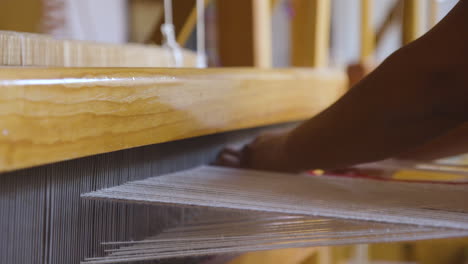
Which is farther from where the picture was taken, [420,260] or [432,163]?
[420,260]

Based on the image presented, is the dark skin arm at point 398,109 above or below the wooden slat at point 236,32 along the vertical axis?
below

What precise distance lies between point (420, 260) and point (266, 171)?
1564mm

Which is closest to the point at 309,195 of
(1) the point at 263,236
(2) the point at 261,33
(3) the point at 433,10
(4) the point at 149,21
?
(1) the point at 263,236

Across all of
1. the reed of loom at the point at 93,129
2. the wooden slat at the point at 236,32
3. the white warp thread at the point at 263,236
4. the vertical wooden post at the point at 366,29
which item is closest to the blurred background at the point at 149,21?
A: the wooden slat at the point at 236,32

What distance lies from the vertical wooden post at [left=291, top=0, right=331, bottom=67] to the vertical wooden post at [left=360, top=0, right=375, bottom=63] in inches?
8.8

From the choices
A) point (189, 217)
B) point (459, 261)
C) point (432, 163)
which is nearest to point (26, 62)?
point (189, 217)

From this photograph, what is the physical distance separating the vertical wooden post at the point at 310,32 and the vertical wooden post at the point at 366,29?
22 centimetres

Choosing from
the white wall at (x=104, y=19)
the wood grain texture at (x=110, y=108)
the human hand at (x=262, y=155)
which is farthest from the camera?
the white wall at (x=104, y=19)

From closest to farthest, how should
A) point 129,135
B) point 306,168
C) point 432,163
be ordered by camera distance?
point 129,135, point 306,168, point 432,163

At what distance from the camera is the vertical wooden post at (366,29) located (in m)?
1.63

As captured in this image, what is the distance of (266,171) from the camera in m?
0.85

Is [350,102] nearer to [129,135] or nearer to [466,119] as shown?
[466,119]

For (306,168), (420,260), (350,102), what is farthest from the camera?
(420,260)

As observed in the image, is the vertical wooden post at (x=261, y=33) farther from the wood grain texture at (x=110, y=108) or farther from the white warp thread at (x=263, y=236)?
the white warp thread at (x=263, y=236)
